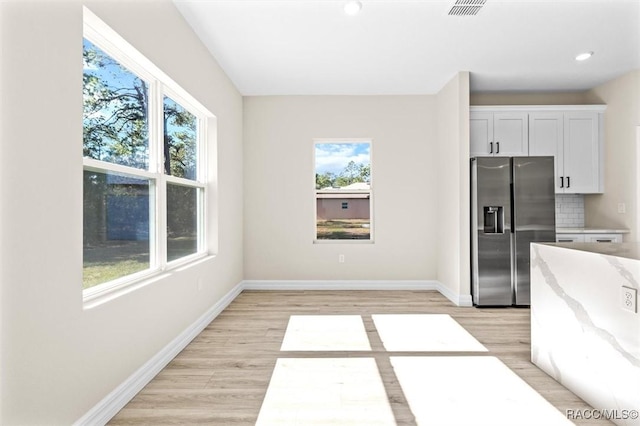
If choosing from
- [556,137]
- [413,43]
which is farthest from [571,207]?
[413,43]

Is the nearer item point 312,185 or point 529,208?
point 529,208

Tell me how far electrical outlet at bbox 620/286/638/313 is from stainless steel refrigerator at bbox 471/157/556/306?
2379 millimetres

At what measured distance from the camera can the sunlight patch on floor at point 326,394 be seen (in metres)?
1.97

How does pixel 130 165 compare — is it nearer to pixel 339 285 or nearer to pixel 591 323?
pixel 591 323

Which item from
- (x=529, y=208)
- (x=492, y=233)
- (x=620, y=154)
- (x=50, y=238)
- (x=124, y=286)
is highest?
(x=620, y=154)

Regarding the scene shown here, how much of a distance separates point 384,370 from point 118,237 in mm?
2039

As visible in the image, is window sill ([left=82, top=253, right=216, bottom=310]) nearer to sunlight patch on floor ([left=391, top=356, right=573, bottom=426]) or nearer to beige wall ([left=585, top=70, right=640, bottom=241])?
sunlight patch on floor ([left=391, top=356, right=573, bottom=426])

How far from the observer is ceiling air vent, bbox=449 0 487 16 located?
9.20 ft

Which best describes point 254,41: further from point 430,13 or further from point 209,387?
point 209,387

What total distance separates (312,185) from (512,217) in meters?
2.65

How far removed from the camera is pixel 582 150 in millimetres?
4695

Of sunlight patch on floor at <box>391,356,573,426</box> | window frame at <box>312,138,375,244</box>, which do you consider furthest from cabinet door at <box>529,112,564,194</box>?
sunlight patch on floor at <box>391,356,573,426</box>

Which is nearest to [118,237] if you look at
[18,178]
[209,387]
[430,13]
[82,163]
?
[82,163]

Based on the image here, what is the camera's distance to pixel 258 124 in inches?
203
